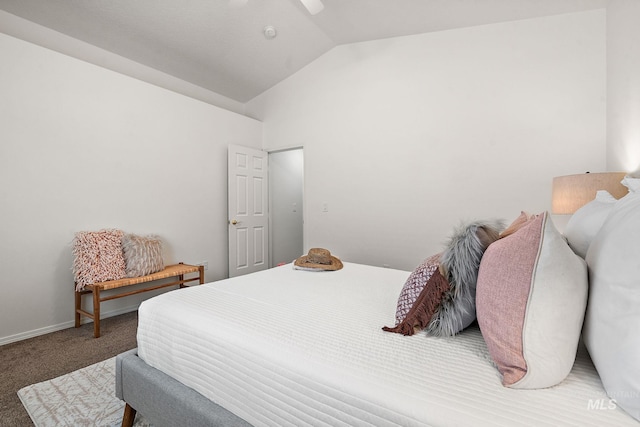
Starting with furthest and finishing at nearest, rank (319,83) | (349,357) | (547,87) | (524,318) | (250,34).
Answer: (319,83) → (250,34) → (547,87) → (349,357) → (524,318)

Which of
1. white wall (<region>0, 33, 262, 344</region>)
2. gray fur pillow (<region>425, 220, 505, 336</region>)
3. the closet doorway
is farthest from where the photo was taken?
the closet doorway

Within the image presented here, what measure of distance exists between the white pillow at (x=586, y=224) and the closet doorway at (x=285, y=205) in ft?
12.9

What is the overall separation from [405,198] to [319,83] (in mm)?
2021

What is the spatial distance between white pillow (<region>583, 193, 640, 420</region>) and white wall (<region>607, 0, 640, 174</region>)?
1.91 meters

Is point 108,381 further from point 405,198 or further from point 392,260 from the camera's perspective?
point 405,198

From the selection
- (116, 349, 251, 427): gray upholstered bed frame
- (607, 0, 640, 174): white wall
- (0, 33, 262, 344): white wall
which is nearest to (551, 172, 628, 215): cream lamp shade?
(607, 0, 640, 174): white wall

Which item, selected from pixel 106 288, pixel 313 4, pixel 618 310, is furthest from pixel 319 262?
pixel 313 4

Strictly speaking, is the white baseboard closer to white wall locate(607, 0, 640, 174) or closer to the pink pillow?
the pink pillow

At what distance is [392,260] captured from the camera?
358 centimetres

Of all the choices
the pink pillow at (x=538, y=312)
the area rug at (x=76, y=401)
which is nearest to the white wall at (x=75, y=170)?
the area rug at (x=76, y=401)

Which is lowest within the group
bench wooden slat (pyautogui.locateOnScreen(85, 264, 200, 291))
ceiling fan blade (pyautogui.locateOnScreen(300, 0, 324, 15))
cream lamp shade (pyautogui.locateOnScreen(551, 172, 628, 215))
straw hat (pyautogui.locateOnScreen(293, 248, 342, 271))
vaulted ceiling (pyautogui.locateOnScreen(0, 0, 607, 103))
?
bench wooden slat (pyautogui.locateOnScreen(85, 264, 200, 291))

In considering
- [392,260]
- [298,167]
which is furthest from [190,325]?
[298,167]

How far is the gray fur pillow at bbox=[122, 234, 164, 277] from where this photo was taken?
2.89m

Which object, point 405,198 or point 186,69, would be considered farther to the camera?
point 186,69
